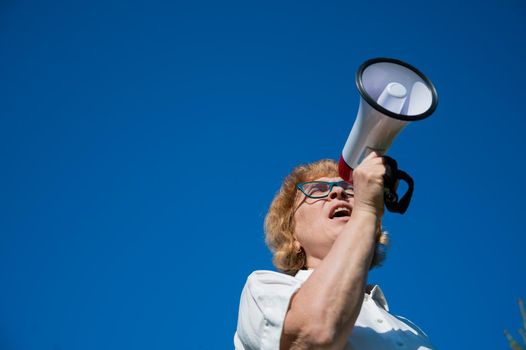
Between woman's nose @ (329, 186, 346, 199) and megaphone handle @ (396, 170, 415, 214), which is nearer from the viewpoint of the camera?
megaphone handle @ (396, 170, 415, 214)

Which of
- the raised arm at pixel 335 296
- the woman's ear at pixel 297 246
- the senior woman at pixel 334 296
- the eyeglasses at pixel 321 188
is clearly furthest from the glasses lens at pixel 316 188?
the raised arm at pixel 335 296

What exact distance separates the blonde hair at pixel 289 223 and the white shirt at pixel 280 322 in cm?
35

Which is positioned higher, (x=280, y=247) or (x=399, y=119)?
(x=399, y=119)

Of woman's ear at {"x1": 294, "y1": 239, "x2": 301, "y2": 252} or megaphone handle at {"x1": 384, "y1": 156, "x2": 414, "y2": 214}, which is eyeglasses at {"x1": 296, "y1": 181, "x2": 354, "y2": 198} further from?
megaphone handle at {"x1": 384, "y1": 156, "x2": 414, "y2": 214}

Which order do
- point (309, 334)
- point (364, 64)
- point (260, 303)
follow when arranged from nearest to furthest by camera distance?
1. point (309, 334)
2. point (260, 303)
3. point (364, 64)

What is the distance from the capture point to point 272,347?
1880 millimetres

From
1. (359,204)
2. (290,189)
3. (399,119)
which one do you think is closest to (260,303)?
(359,204)

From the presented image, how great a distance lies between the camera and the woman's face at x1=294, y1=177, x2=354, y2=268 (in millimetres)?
2684

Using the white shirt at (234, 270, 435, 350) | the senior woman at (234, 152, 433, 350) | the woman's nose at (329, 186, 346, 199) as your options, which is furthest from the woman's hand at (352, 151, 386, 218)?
the woman's nose at (329, 186, 346, 199)

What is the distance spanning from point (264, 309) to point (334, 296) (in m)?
0.28

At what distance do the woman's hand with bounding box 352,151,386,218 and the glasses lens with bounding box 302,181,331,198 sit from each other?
835mm

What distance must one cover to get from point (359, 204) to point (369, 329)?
1.93 ft

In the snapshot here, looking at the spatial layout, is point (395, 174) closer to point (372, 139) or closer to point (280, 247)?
point (372, 139)

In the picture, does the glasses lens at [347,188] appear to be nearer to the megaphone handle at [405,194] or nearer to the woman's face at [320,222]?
the woman's face at [320,222]
